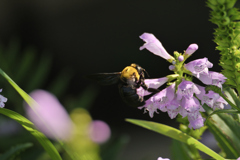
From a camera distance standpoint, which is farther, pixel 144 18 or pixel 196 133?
pixel 144 18

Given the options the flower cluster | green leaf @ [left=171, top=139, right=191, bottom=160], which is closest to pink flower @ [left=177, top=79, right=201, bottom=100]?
the flower cluster

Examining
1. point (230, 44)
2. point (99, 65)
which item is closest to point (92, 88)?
point (99, 65)

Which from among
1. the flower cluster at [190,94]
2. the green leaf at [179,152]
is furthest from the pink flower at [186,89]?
the green leaf at [179,152]

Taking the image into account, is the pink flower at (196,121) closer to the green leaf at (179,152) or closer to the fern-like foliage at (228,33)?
the fern-like foliage at (228,33)

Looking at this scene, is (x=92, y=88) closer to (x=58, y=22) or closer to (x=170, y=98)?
(x=58, y=22)

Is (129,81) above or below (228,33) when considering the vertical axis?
below

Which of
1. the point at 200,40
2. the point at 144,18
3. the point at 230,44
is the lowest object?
the point at 200,40

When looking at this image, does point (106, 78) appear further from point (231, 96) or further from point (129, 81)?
point (231, 96)

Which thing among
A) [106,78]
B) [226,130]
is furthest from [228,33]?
A: [106,78]
